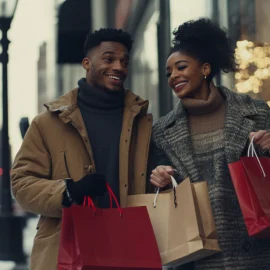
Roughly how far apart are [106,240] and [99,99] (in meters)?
0.91

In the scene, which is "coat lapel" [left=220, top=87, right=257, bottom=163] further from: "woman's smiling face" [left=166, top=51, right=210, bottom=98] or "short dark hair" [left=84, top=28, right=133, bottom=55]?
"short dark hair" [left=84, top=28, right=133, bottom=55]

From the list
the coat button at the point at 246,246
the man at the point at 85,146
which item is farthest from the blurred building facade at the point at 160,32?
the coat button at the point at 246,246

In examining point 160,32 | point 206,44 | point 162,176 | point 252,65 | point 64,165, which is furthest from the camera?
point 160,32

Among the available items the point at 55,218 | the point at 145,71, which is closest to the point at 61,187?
the point at 55,218

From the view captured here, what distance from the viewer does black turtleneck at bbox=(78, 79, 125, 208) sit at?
195 inches

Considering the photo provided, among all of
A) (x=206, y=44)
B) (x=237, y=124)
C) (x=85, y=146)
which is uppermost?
(x=206, y=44)

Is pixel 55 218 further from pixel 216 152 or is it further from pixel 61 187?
pixel 216 152

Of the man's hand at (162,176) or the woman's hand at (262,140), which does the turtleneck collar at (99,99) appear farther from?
the woman's hand at (262,140)

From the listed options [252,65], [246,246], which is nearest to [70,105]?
[246,246]

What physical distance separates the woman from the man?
0.18m

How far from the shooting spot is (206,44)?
17.8ft

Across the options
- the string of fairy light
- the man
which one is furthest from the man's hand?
the string of fairy light

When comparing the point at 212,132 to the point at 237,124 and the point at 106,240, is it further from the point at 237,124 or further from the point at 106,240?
the point at 106,240

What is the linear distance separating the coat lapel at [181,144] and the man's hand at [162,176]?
0.80ft
